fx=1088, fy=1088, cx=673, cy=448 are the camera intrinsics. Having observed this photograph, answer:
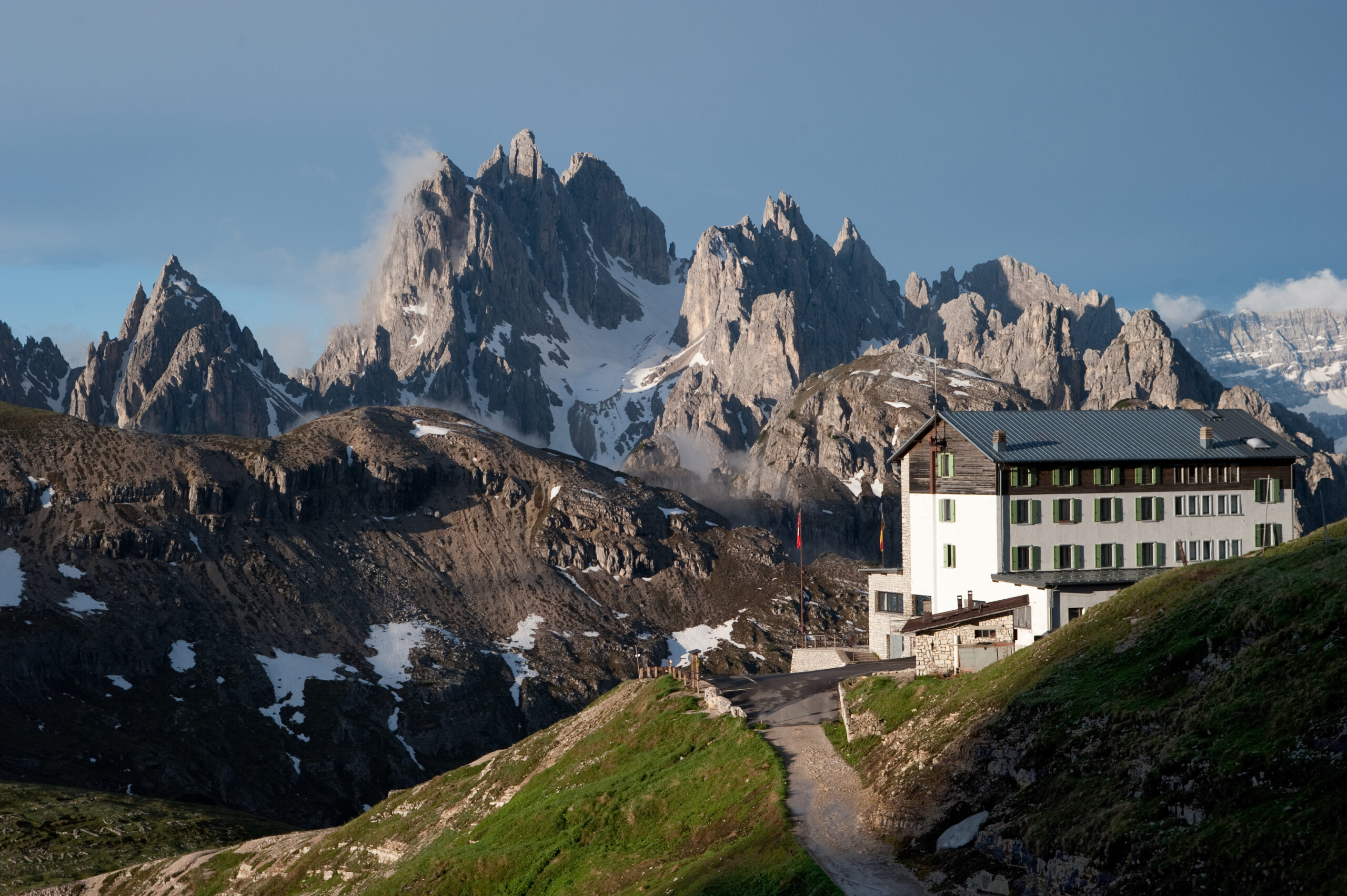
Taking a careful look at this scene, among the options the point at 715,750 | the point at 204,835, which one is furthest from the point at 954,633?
the point at 204,835

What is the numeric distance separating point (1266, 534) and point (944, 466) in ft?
78.6

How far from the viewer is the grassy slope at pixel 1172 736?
78.7 ft

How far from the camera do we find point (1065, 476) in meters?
71.0

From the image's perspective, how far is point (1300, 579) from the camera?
34.2 meters

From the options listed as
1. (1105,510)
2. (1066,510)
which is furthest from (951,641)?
(1105,510)

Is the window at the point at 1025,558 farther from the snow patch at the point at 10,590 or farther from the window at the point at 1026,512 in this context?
Answer: the snow patch at the point at 10,590

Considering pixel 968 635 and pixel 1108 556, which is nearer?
pixel 968 635

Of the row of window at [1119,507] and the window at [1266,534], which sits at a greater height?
the row of window at [1119,507]

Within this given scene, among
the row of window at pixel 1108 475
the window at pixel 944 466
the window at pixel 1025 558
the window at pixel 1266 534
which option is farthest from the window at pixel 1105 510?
the window at pixel 1266 534

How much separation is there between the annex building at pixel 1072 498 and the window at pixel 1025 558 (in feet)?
0.22

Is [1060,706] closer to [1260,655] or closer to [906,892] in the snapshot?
[1260,655]

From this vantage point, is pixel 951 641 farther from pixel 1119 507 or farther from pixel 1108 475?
pixel 1108 475

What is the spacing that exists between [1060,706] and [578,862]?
18227mm

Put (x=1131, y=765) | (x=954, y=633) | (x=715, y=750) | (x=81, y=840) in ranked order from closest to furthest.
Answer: (x=1131, y=765), (x=715, y=750), (x=954, y=633), (x=81, y=840)
